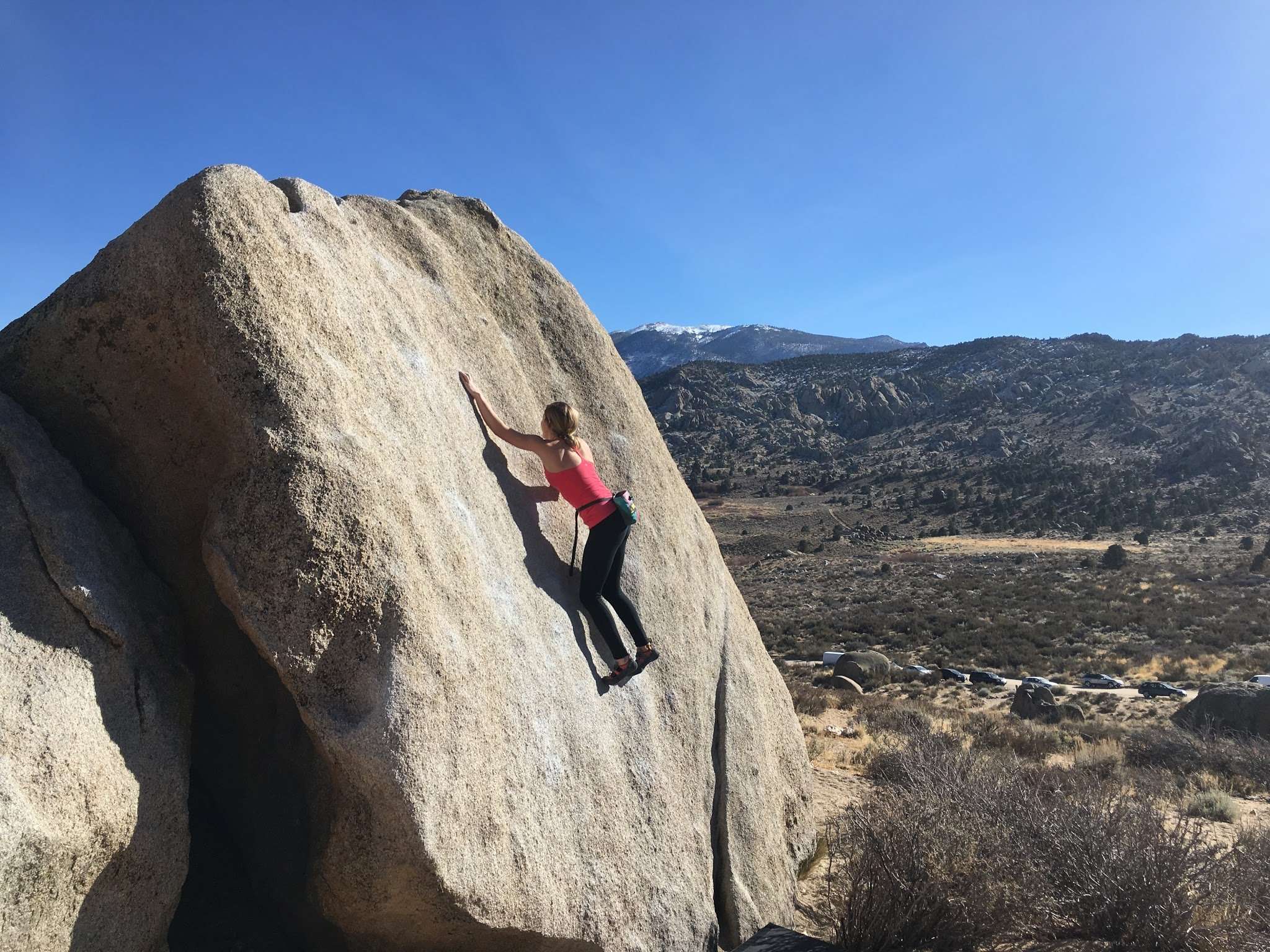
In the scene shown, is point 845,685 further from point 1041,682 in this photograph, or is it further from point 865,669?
point 1041,682

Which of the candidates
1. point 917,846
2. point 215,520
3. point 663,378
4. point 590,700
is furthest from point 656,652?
point 663,378

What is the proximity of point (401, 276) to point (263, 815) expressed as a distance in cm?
298

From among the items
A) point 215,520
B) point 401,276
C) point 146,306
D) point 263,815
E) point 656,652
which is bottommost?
point 263,815

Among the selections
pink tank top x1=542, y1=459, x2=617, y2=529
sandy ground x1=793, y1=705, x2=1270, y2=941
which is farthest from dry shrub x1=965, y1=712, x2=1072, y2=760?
pink tank top x1=542, y1=459, x2=617, y2=529

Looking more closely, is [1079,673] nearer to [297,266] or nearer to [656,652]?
[656,652]

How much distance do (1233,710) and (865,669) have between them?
25.7ft

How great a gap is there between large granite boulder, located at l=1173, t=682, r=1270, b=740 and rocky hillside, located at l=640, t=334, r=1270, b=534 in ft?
95.9

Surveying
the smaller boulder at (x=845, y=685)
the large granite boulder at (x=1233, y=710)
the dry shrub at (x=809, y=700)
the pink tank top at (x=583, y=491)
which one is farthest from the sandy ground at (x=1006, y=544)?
the pink tank top at (x=583, y=491)

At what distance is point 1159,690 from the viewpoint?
58.5 feet

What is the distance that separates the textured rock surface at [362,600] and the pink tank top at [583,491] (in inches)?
12.5

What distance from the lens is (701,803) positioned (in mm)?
5043

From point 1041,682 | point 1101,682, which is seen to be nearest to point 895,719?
point 1041,682

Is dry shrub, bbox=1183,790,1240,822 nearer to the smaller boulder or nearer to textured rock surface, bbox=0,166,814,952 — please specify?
textured rock surface, bbox=0,166,814,952

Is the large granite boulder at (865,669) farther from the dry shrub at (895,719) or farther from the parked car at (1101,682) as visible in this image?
the parked car at (1101,682)
